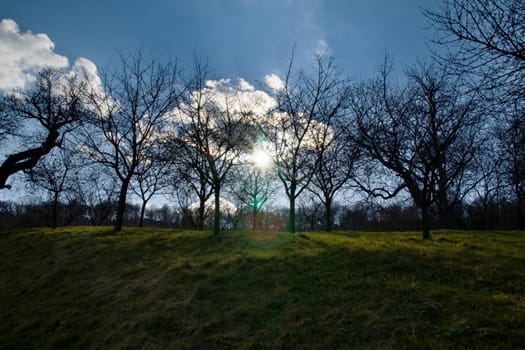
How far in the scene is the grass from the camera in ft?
14.3

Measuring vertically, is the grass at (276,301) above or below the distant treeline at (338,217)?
below

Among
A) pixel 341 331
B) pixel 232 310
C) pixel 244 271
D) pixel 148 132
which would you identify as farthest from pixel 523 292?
pixel 148 132

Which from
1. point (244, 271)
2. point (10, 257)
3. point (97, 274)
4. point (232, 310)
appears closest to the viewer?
point (232, 310)

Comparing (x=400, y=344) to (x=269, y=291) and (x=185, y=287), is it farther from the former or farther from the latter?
(x=185, y=287)

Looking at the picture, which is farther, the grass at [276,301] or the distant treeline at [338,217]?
the distant treeline at [338,217]

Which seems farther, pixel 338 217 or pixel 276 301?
pixel 338 217

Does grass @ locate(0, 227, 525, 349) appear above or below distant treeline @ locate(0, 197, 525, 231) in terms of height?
below

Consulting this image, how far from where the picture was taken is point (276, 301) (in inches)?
233

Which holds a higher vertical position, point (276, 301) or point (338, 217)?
point (338, 217)

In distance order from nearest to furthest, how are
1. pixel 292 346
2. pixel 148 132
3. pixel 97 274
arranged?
1. pixel 292 346
2. pixel 97 274
3. pixel 148 132

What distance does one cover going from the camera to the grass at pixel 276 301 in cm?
437

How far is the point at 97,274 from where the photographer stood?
9.66 metres

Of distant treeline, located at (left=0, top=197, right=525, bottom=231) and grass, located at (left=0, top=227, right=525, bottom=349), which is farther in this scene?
distant treeline, located at (left=0, top=197, right=525, bottom=231)

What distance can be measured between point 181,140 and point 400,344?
1256 cm
